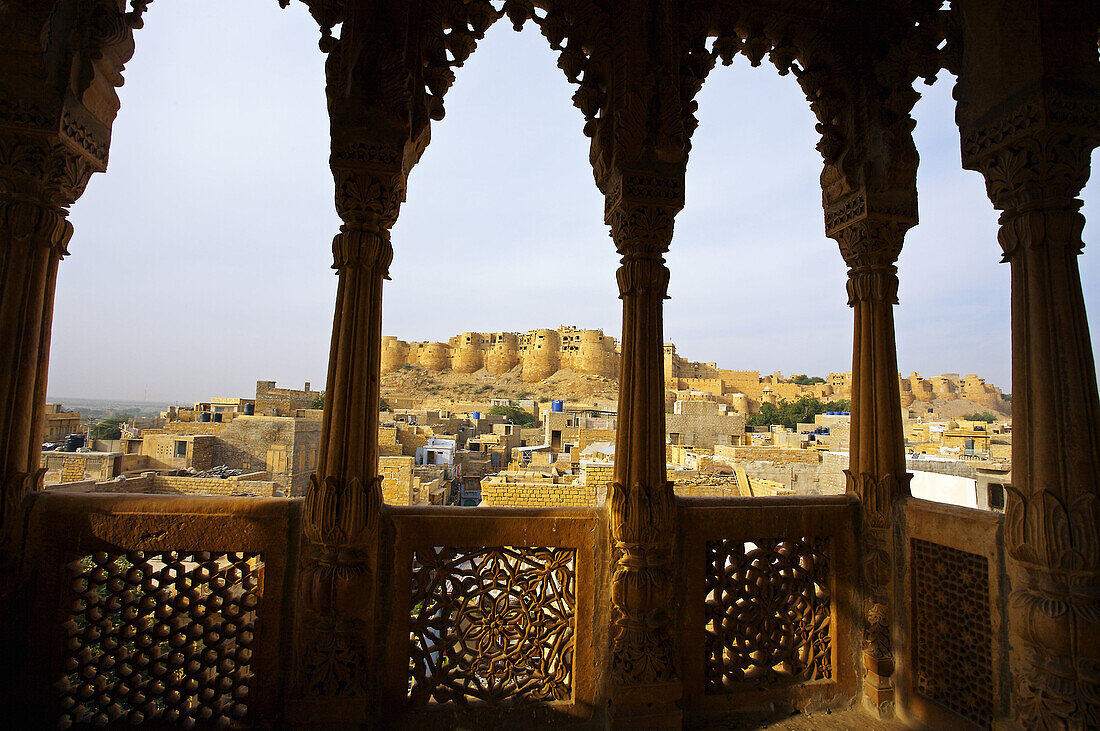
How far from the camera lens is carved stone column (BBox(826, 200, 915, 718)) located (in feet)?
9.57

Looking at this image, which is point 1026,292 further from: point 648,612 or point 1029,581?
point 648,612

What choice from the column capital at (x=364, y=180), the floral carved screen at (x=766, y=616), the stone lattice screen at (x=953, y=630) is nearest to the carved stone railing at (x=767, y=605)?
the floral carved screen at (x=766, y=616)

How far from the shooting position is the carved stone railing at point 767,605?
108 inches

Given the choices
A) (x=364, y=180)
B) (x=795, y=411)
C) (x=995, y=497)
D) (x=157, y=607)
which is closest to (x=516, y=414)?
(x=795, y=411)

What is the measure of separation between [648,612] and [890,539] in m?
1.43

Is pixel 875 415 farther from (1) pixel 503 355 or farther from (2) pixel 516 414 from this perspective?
(1) pixel 503 355

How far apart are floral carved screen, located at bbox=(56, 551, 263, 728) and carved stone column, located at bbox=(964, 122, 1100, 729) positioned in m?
3.28

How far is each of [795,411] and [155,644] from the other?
70.1 meters

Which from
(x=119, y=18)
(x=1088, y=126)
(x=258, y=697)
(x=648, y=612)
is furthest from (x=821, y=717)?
(x=119, y=18)

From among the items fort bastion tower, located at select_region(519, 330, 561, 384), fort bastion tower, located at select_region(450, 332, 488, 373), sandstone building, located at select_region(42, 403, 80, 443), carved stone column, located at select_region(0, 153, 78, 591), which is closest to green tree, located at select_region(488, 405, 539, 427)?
fort bastion tower, located at select_region(519, 330, 561, 384)

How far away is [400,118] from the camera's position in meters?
2.57

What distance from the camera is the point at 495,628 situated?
8.52ft

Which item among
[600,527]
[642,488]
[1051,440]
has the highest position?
[1051,440]

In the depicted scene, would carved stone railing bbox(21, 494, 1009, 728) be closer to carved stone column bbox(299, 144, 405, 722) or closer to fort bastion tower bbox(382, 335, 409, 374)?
carved stone column bbox(299, 144, 405, 722)
